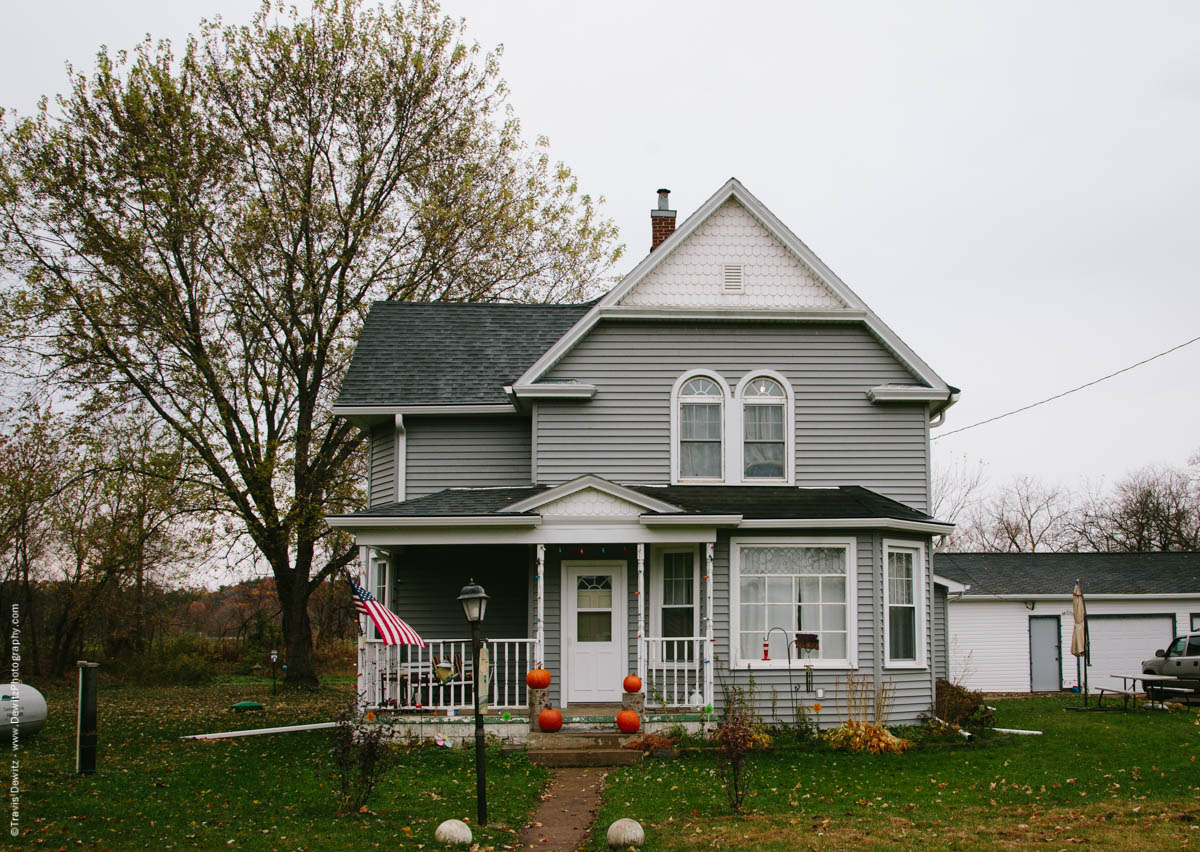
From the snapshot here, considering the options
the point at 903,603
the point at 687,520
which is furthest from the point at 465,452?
→ the point at 903,603

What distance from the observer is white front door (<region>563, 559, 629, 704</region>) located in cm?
1669

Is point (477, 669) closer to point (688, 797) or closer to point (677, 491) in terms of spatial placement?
point (688, 797)

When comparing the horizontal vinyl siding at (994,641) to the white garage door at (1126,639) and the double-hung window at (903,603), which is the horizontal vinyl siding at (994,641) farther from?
the double-hung window at (903,603)

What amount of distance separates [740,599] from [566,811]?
6.02m

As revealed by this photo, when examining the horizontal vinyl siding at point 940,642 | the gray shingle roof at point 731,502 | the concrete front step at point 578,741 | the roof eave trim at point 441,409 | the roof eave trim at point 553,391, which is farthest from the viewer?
the horizontal vinyl siding at point 940,642

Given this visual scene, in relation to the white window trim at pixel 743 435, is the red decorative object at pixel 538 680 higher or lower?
lower

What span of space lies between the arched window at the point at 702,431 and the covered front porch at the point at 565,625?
1.58 metres

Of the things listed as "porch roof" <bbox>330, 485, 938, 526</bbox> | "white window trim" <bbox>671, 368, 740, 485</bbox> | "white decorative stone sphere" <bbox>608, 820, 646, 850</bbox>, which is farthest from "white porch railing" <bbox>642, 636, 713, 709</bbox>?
"white decorative stone sphere" <bbox>608, 820, 646, 850</bbox>

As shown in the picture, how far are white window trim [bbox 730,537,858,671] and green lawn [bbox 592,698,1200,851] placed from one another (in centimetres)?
150

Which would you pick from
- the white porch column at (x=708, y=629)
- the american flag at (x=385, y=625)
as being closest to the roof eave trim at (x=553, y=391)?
the white porch column at (x=708, y=629)

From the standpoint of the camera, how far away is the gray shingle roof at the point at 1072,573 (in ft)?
96.3

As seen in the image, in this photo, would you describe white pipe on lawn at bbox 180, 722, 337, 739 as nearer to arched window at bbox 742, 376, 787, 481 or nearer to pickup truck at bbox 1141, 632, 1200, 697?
arched window at bbox 742, 376, 787, 481

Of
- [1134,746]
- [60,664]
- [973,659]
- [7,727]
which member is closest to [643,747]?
[1134,746]

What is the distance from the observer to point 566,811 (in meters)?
11.2
